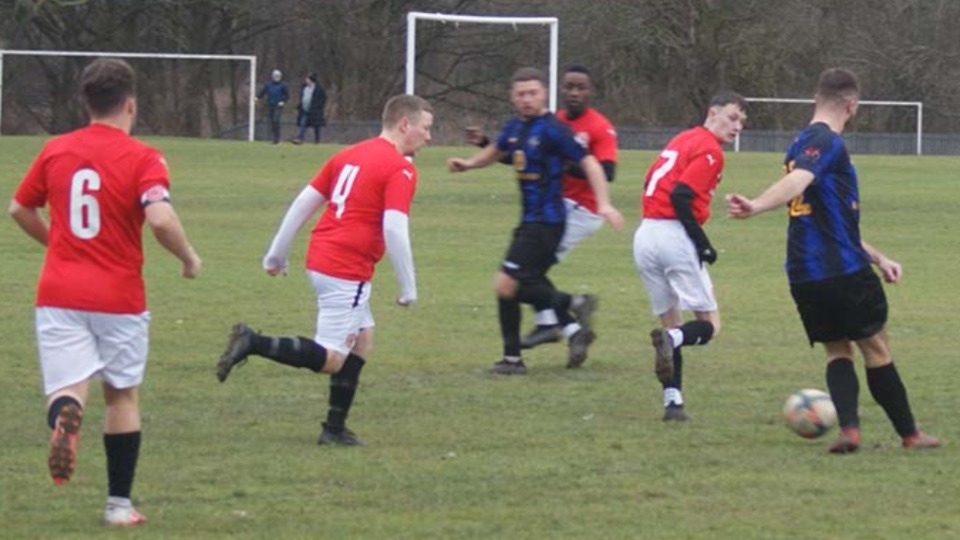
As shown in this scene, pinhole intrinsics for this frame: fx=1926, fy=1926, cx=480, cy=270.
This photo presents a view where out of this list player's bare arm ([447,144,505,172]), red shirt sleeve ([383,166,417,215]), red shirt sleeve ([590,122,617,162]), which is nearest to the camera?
red shirt sleeve ([383,166,417,215])

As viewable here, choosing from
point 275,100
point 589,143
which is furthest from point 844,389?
point 275,100

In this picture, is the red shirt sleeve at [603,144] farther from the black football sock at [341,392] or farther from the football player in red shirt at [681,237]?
the black football sock at [341,392]

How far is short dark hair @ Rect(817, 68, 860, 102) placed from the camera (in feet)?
27.8

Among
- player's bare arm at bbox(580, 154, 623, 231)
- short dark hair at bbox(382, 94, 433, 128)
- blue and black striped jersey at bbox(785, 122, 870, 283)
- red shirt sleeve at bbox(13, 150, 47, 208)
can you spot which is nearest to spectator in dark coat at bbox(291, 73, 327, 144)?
player's bare arm at bbox(580, 154, 623, 231)

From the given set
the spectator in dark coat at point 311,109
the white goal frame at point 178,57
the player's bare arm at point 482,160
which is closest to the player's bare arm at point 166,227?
the player's bare arm at point 482,160

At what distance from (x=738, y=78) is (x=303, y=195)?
1751 inches

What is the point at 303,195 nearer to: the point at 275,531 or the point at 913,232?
the point at 275,531

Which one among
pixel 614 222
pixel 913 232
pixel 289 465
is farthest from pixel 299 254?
pixel 289 465

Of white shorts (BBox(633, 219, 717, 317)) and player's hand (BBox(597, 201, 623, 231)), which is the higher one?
player's hand (BBox(597, 201, 623, 231))

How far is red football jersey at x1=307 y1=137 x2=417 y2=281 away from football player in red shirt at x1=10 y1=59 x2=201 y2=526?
195cm

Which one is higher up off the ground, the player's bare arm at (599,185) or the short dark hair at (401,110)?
the short dark hair at (401,110)

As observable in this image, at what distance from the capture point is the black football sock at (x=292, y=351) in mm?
8617

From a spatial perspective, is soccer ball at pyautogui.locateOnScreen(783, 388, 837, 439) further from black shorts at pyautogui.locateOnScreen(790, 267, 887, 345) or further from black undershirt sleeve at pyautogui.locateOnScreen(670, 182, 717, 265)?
black undershirt sleeve at pyautogui.locateOnScreen(670, 182, 717, 265)

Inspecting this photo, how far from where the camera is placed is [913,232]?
79.4 ft
